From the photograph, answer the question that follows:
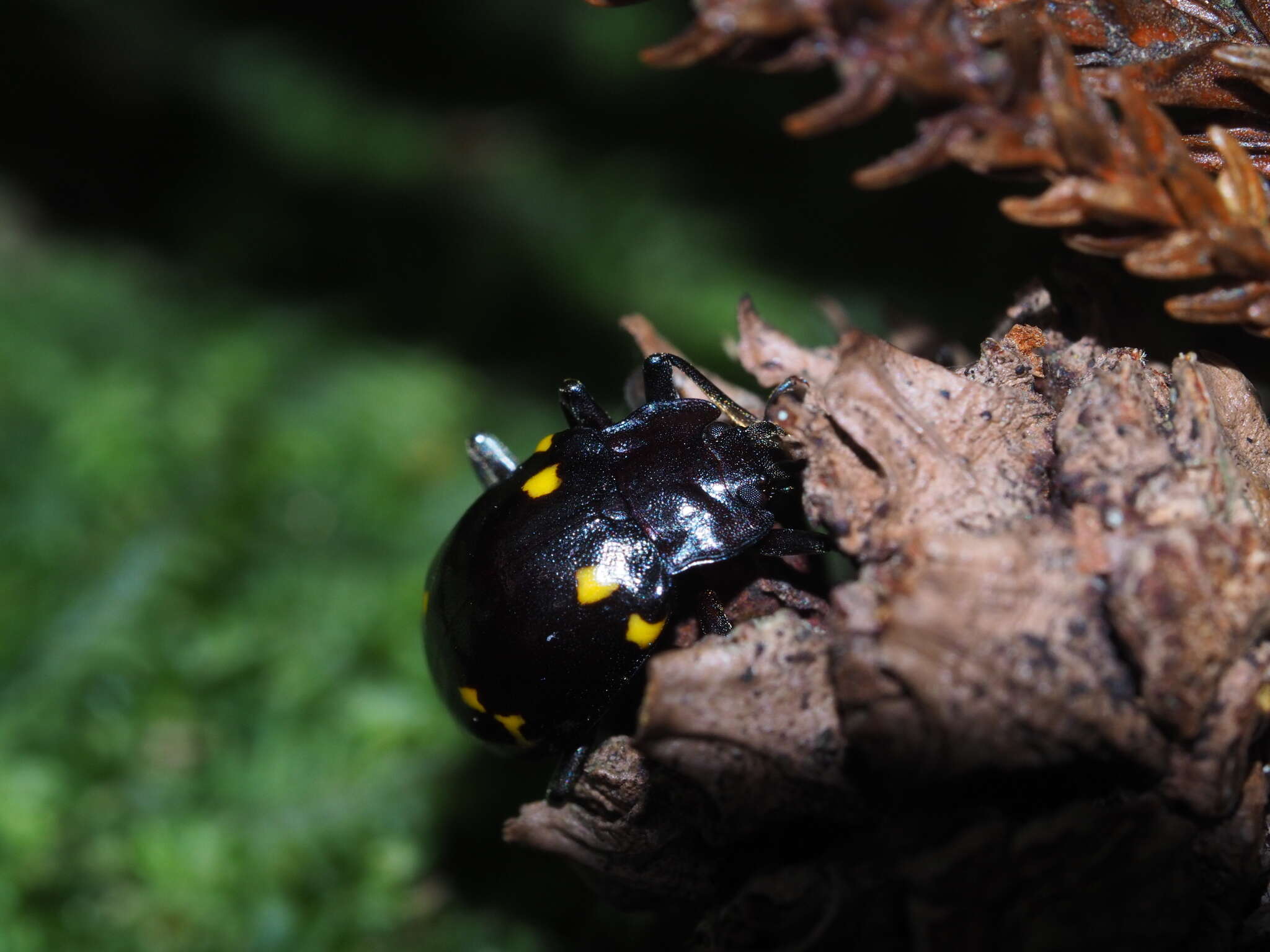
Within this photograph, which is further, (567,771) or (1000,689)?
(567,771)

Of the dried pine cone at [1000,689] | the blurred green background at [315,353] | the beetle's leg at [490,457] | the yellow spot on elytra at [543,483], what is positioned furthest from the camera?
the beetle's leg at [490,457]

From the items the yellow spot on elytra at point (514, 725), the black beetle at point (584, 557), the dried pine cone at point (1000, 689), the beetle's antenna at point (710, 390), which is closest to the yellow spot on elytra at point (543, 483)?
the black beetle at point (584, 557)

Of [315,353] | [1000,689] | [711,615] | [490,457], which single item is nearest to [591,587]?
[711,615]

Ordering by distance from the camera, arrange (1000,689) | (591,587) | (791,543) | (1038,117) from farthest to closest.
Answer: (591,587)
(791,543)
(1038,117)
(1000,689)

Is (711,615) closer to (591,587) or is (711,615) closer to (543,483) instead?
(591,587)

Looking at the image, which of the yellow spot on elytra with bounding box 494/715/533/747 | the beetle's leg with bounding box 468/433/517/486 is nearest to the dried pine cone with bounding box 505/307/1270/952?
the yellow spot on elytra with bounding box 494/715/533/747

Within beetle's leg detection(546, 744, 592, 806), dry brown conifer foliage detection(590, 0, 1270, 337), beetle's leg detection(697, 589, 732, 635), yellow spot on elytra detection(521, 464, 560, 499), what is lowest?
beetle's leg detection(546, 744, 592, 806)

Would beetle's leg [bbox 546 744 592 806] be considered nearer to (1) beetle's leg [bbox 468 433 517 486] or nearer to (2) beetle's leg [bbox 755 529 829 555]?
(2) beetle's leg [bbox 755 529 829 555]

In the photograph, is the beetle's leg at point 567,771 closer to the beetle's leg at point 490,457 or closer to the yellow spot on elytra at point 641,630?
the yellow spot on elytra at point 641,630
